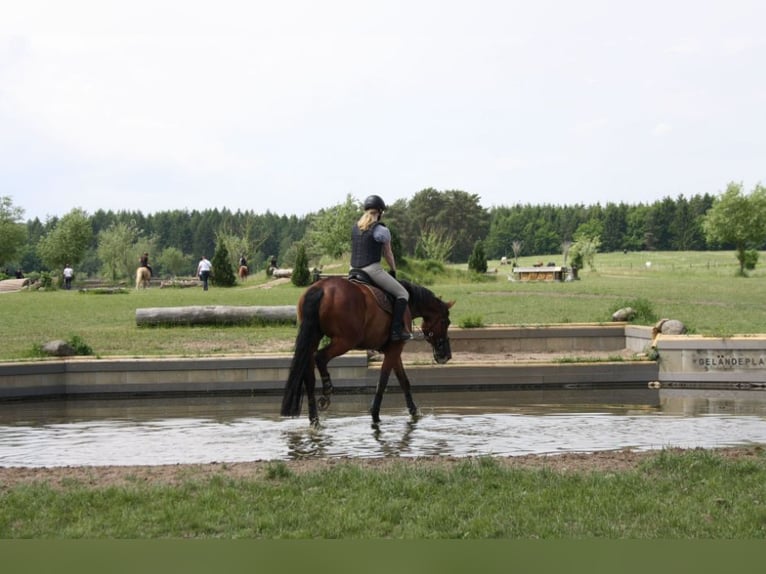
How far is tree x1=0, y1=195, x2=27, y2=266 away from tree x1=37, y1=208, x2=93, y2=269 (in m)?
2.30

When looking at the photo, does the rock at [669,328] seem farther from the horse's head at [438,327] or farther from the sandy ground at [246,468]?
the sandy ground at [246,468]

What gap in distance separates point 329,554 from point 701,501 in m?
3.05

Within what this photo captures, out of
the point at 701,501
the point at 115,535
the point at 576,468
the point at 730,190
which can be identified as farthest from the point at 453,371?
the point at 730,190

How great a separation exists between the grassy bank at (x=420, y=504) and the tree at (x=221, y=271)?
38243 mm

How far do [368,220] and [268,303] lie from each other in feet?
60.5

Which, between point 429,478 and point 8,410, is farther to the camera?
point 8,410

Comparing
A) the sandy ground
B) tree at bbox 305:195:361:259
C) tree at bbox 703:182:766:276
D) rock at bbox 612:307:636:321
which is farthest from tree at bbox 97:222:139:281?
the sandy ground

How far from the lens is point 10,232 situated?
8125 cm

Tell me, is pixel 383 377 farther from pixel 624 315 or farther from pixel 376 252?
pixel 624 315

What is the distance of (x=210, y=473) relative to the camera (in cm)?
891

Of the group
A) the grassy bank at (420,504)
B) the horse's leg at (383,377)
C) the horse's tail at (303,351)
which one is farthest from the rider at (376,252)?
the grassy bank at (420,504)

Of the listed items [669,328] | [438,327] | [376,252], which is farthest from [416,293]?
[669,328]

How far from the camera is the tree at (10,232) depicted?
265 feet

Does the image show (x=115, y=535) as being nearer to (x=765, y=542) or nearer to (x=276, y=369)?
(x=765, y=542)
